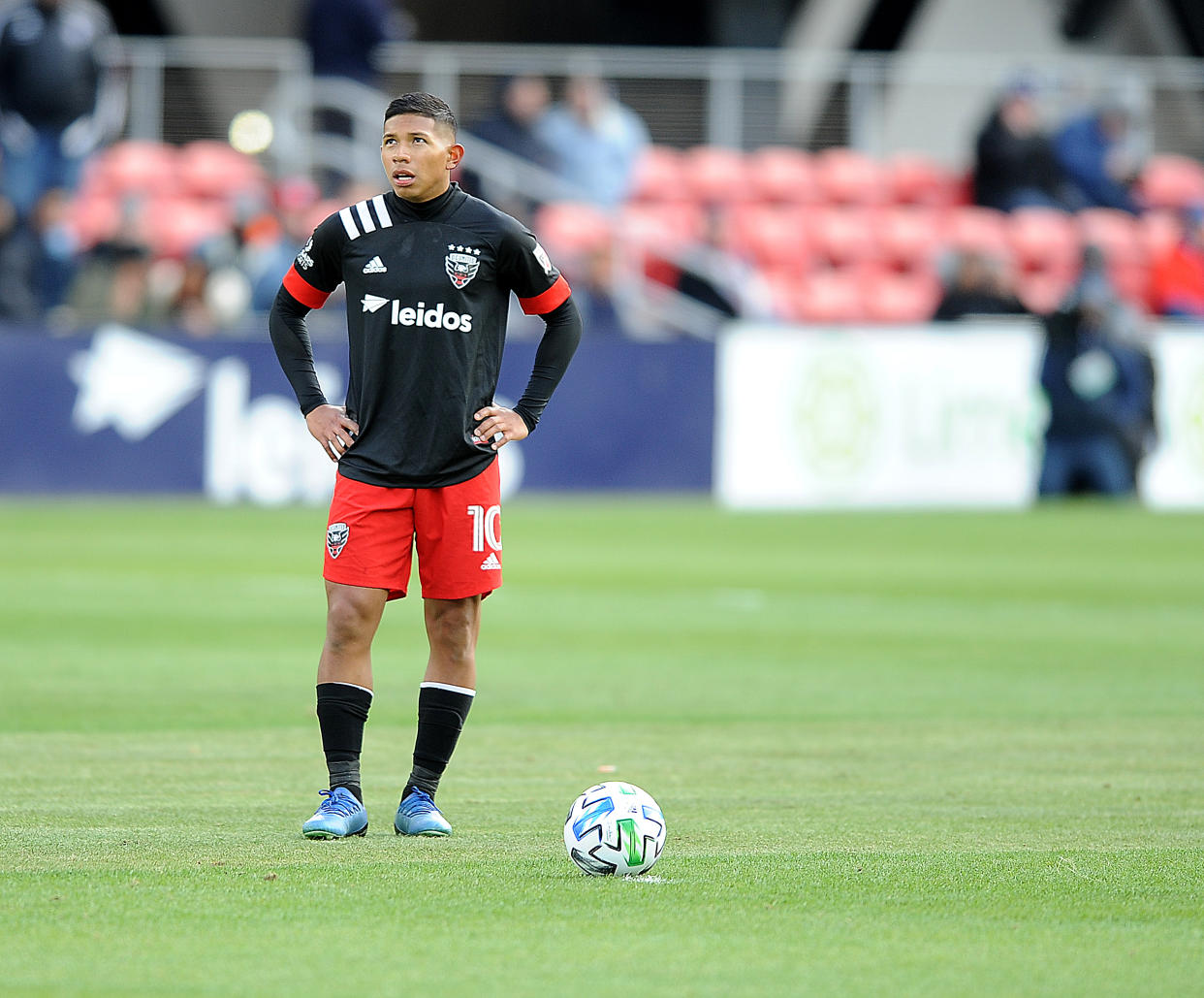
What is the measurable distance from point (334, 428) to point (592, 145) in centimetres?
1996

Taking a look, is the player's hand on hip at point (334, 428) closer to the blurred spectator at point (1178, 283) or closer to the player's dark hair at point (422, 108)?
the player's dark hair at point (422, 108)

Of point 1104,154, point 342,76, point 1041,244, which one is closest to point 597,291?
point 342,76

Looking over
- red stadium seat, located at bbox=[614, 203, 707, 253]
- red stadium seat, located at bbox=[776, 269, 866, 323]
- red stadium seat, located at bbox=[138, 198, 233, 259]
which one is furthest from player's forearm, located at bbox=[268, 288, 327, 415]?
red stadium seat, located at bbox=[776, 269, 866, 323]

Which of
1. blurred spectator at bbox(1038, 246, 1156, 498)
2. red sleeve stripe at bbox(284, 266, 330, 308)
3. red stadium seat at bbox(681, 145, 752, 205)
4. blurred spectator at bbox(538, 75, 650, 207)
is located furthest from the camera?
red stadium seat at bbox(681, 145, 752, 205)

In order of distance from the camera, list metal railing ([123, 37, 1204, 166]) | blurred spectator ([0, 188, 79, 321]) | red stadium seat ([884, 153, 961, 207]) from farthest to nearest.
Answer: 1. red stadium seat ([884, 153, 961, 207])
2. metal railing ([123, 37, 1204, 166])
3. blurred spectator ([0, 188, 79, 321])

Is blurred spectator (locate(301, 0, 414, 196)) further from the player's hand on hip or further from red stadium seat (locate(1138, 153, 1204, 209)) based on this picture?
the player's hand on hip

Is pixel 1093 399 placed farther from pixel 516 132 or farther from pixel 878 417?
pixel 516 132

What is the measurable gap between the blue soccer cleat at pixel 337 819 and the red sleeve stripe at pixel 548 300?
158 cm

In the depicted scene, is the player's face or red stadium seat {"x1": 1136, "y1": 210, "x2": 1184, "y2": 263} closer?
the player's face

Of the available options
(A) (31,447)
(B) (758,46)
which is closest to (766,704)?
(A) (31,447)

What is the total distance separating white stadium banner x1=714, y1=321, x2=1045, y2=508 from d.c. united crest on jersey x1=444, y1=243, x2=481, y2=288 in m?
16.3

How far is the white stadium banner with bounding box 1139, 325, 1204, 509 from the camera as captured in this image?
2336cm

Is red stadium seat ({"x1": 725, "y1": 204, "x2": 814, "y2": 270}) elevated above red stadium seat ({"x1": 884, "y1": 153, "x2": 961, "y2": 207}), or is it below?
below

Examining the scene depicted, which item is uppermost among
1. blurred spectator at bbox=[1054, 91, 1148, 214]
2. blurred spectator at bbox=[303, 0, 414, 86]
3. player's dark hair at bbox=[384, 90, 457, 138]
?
blurred spectator at bbox=[303, 0, 414, 86]
